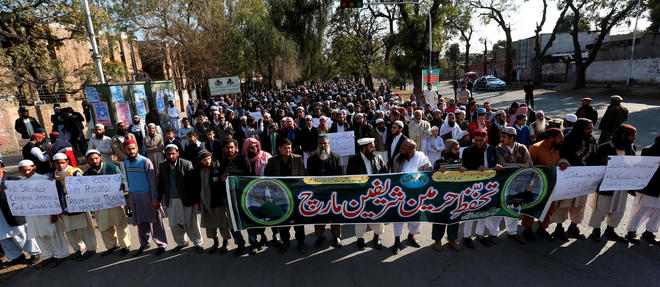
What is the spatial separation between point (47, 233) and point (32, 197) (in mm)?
536

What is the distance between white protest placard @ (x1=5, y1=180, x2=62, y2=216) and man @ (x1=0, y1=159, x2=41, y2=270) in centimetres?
19

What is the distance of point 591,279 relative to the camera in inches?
146

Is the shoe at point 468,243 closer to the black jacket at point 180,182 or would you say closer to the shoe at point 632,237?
the shoe at point 632,237

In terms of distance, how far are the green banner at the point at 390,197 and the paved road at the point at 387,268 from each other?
538 millimetres

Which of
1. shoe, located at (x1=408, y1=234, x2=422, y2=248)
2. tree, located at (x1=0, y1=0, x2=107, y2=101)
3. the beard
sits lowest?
shoe, located at (x1=408, y1=234, x2=422, y2=248)

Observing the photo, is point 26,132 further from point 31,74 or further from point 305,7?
point 305,7

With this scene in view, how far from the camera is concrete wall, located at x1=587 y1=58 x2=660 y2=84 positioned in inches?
904

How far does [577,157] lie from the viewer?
4.39 m

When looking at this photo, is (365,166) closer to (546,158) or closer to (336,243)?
(336,243)

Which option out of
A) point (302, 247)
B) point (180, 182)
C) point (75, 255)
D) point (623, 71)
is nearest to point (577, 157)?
point (302, 247)

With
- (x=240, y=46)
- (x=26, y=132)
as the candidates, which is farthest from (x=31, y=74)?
(x=240, y=46)

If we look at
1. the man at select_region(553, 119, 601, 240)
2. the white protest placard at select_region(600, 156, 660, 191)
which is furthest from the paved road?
the white protest placard at select_region(600, 156, 660, 191)

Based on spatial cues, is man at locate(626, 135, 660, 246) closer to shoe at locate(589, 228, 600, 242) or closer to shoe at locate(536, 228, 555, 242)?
shoe at locate(589, 228, 600, 242)

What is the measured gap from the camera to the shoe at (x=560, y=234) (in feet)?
14.9
